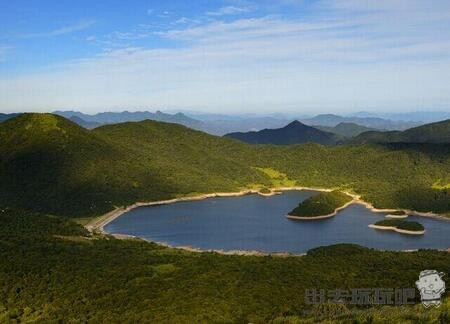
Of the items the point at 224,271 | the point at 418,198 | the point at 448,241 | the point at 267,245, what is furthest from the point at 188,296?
the point at 418,198

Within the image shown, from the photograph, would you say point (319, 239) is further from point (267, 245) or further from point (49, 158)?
point (49, 158)

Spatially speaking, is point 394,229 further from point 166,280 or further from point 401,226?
point 166,280

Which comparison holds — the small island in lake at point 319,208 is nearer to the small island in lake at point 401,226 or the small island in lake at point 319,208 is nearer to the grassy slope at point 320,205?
the grassy slope at point 320,205

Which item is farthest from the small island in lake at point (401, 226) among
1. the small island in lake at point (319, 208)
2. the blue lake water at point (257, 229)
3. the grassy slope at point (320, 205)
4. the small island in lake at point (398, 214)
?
the grassy slope at point (320, 205)

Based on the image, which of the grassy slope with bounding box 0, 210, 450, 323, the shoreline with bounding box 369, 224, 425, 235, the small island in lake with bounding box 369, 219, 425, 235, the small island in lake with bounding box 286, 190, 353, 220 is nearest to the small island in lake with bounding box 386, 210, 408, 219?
the small island in lake with bounding box 286, 190, 353, 220

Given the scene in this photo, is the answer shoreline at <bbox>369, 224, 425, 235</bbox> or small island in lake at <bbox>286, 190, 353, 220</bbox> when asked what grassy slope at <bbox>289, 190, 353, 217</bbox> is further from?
shoreline at <bbox>369, 224, 425, 235</bbox>
